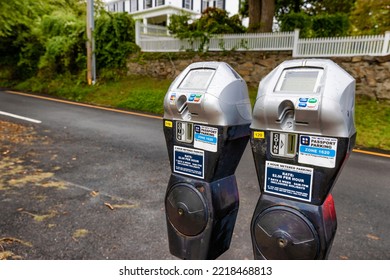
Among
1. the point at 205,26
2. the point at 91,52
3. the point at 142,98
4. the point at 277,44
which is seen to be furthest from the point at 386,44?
the point at 91,52

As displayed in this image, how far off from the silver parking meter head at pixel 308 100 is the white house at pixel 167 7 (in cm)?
1860

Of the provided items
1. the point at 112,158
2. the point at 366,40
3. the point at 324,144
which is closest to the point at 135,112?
the point at 112,158

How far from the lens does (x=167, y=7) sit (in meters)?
19.8

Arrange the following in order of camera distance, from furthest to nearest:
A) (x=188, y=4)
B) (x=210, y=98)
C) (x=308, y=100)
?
(x=188, y=4)
(x=210, y=98)
(x=308, y=100)

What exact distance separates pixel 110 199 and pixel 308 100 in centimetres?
243

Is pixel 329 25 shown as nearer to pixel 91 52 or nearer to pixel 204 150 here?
pixel 91 52

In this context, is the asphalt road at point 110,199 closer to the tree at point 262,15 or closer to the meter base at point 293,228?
the meter base at point 293,228

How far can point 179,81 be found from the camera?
Result: 1792 millimetres

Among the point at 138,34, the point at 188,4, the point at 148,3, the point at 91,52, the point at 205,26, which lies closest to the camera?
the point at 205,26

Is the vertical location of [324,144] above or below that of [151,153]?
above

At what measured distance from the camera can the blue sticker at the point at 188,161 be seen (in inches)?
68.2

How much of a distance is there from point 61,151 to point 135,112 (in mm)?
3511
